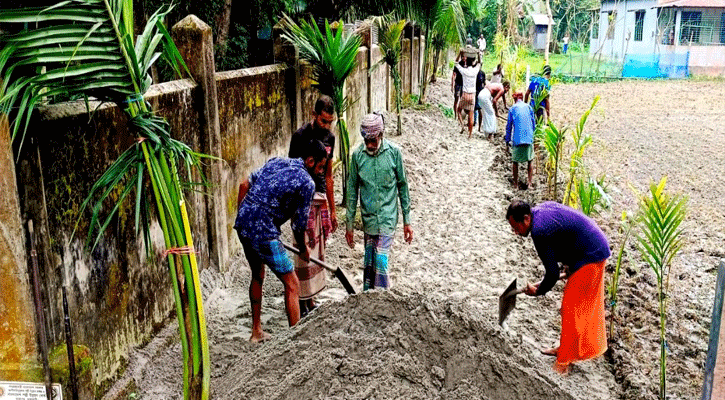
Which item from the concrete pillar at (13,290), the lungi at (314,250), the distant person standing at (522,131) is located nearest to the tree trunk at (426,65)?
the distant person standing at (522,131)

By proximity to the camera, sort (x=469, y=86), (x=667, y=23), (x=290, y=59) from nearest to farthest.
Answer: (x=290, y=59) < (x=469, y=86) < (x=667, y=23)

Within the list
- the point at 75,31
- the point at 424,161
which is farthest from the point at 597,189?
the point at 424,161

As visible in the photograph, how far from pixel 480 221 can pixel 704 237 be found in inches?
103

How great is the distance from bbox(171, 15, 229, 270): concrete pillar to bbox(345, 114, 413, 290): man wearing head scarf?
1.15 meters

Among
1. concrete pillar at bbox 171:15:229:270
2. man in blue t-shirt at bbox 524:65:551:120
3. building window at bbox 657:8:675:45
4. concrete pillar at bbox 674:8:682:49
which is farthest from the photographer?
building window at bbox 657:8:675:45

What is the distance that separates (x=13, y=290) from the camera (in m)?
3.23

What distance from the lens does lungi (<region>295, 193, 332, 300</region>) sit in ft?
17.7

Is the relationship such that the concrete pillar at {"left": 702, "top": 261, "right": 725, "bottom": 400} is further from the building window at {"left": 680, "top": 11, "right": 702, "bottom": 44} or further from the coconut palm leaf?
the building window at {"left": 680, "top": 11, "right": 702, "bottom": 44}

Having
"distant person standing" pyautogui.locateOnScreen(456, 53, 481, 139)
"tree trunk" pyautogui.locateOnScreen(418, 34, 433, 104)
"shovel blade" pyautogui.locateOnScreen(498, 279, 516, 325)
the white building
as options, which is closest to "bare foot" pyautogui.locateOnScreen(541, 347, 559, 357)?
"shovel blade" pyautogui.locateOnScreen(498, 279, 516, 325)

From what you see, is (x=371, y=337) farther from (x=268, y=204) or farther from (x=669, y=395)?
(x=669, y=395)

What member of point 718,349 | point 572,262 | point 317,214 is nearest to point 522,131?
point 317,214

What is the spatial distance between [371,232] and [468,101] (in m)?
9.80

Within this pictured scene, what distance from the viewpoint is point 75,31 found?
300 cm

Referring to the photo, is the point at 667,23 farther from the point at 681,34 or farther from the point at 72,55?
the point at 72,55
